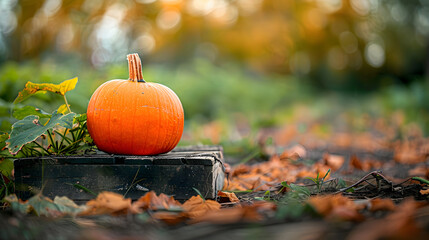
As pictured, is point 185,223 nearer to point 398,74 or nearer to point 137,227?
point 137,227

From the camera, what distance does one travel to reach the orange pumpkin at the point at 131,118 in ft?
5.99

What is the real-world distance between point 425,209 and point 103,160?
4.52 ft

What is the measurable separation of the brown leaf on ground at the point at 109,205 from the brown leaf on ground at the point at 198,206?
0.79 ft

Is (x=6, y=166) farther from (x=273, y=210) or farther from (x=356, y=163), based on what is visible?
(x=356, y=163)

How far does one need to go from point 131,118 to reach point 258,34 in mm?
11290

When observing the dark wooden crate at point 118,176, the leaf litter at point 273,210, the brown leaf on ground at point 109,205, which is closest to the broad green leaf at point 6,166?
the dark wooden crate at point 118,176

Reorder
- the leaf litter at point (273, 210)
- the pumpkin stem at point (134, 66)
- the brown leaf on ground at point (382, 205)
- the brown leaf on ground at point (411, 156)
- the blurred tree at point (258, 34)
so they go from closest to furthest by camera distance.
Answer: the leaf litter at point (273, 210), the brown leaf on ground at point (382, 205), the pumpkin stem at point (134, 66), the brown leaf on ground at point (411, 156), the blurred tree at point (258, 34)

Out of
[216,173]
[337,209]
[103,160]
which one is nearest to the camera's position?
[337,209]

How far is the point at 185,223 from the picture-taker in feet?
4.55

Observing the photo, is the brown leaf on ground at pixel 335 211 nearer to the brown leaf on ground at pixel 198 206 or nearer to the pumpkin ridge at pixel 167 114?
the brown leaf on ground at pixel 198 206

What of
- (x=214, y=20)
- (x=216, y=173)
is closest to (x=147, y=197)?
(x=216, y=173)

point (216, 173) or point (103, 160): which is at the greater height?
point (103, 160)

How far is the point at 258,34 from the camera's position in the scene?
12.5 metres

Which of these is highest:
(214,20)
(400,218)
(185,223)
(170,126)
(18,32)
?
(214,20)
